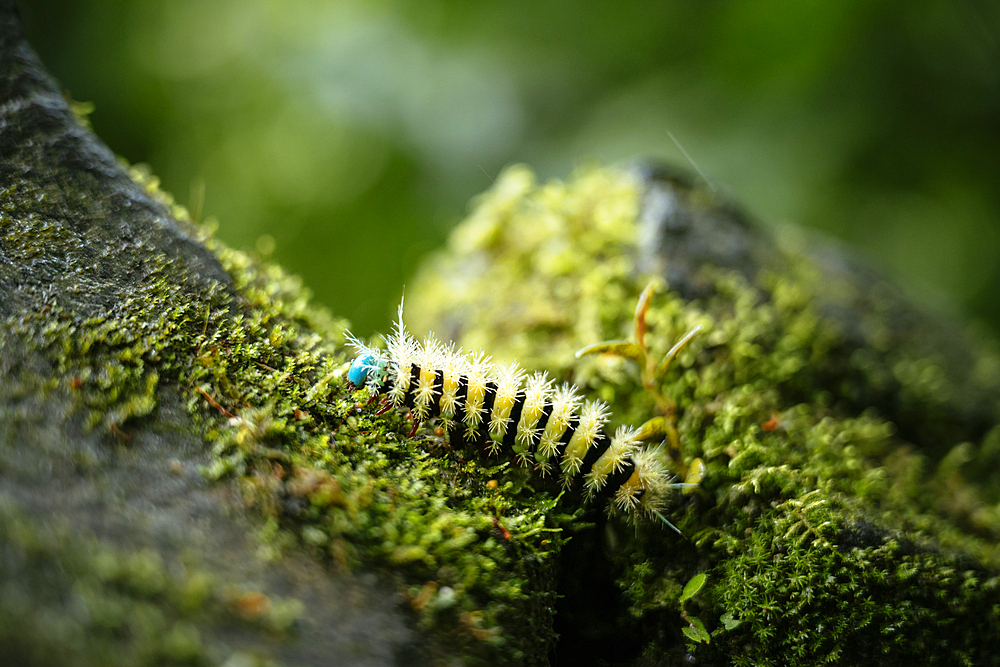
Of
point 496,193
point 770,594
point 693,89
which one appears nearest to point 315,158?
point 496,193

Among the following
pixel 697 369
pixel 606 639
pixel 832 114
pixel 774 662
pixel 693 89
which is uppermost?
pixel 693 89

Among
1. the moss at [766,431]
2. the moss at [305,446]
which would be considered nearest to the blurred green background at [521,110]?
the moss at [766,431]

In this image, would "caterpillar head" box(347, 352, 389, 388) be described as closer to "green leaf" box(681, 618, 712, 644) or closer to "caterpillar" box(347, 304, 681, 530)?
"caterpillar" box(347, 304, 681, 530)

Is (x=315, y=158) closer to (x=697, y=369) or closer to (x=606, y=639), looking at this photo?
(x=697, y=369)

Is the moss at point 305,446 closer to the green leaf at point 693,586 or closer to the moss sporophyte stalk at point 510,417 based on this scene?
the moss sporophyte stalk at point 510,417

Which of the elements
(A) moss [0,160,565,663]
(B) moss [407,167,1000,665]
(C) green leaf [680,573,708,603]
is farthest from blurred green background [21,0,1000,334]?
(C) green leaf [680,573,708,603]

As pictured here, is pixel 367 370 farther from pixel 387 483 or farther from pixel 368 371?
pixel 387 483
